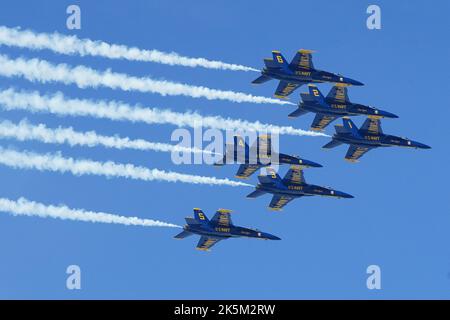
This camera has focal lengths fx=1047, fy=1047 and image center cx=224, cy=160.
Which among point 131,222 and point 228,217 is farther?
point 228,217

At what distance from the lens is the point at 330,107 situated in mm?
111188

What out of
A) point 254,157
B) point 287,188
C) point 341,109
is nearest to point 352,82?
point 341,109

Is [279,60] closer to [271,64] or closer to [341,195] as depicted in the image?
[271,64]

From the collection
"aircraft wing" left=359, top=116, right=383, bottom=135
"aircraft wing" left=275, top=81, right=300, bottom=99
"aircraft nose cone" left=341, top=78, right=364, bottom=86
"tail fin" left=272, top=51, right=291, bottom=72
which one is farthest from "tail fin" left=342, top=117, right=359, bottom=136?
"tail fin" left=272, top=51, right=291, bottom=72

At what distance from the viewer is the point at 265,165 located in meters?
110

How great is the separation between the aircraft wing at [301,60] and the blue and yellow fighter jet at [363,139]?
7.37 meters

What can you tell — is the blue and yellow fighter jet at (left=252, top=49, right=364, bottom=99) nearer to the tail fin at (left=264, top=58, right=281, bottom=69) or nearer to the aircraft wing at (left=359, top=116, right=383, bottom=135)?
the tail fin at (left=264, top=58, right=281, bottom=69)

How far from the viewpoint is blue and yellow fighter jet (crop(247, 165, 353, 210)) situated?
4375 inches

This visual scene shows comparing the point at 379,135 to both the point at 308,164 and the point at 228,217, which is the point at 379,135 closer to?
the point at 308,164

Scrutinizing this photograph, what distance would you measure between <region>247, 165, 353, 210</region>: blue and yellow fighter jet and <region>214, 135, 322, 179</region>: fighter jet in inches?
65.3
